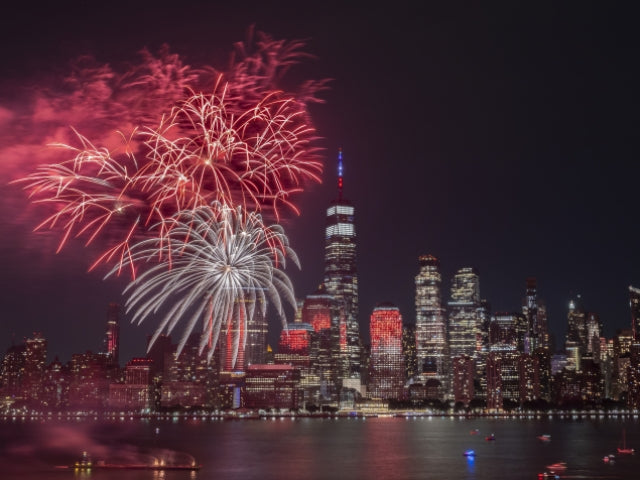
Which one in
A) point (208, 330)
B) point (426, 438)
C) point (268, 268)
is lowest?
point (426, 438)

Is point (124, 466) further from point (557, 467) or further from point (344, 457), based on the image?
point (557, 467)

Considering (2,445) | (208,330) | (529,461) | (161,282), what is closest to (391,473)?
(529,461)

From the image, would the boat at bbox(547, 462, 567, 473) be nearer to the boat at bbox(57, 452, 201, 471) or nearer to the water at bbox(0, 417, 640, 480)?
the water at bbox(0, 417, 640, 480)

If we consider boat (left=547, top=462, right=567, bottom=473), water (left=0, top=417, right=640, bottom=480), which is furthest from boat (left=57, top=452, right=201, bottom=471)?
boat (left=547, top=462, right=567, bottom=473)

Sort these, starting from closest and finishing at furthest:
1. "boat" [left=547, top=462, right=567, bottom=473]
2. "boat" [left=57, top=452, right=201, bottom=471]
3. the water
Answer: "boat" [left=57, top=452, right=201, bottom=471], the water, "boat" [left=547, top=462, right=567, bottom=473]

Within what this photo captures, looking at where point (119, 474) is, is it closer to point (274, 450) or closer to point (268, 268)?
point (268, 268)

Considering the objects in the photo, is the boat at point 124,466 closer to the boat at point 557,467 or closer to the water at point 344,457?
the water at point 344,457

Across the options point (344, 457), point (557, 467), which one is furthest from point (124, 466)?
point (557, 467)

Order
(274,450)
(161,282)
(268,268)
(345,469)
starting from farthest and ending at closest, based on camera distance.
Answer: (274,450) < (345,469) < (268,268) < (161,282)

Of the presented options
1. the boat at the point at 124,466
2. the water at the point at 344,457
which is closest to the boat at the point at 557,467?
the water at the point at 344,457
